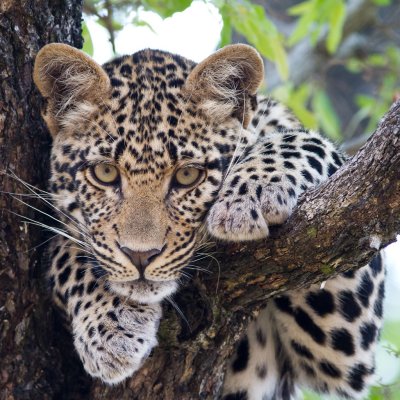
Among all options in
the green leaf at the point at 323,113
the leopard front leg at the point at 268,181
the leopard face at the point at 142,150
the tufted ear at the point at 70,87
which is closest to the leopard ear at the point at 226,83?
the leopard face at the point at 142,150

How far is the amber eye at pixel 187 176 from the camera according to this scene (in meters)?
4.61

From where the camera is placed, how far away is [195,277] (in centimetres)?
441

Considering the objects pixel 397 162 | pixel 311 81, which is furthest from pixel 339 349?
pixel 311 81

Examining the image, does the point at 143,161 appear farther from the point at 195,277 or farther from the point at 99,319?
the point at 99,319

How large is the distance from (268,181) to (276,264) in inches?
20.3

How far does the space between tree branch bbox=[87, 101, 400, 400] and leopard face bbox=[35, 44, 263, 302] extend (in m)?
0.26

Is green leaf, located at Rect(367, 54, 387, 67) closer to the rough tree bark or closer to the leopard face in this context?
the leopard face

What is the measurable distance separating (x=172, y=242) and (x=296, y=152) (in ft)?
2.94

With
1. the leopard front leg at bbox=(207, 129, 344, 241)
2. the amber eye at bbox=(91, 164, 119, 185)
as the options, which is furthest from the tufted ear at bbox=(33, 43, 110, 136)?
the leopard front leg at bbox=(207, 129, 344, 241)

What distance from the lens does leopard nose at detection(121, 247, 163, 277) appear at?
435 cm

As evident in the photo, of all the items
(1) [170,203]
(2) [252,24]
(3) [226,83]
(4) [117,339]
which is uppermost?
(2) [252,24]

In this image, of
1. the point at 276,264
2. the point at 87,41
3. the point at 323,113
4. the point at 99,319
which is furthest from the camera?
the point at 323,113

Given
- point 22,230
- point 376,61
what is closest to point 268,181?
point 22,230

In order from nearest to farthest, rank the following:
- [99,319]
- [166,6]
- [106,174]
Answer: [99,319] < [106,174] < [166,6]
